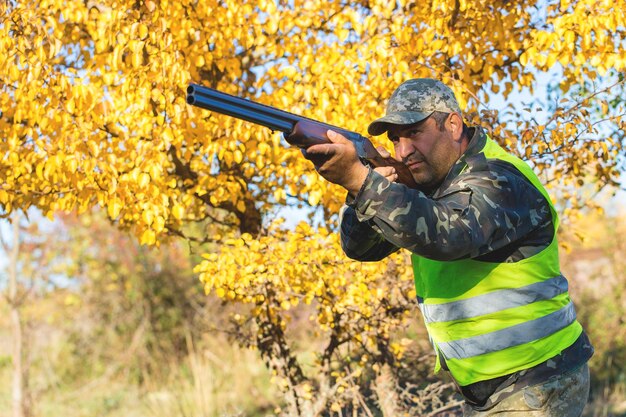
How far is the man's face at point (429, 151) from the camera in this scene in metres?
2.49

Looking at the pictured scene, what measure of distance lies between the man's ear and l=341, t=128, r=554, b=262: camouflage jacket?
52 mm

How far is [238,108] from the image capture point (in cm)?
232

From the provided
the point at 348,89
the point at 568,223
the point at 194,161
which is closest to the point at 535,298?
the point at 348,89

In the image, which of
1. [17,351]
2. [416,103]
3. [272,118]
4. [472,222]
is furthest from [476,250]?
[17,351]

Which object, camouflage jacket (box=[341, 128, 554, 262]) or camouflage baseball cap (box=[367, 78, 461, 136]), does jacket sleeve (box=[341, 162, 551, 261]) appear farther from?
camouflage baseball cap (box=[367, 78, 461, 136])

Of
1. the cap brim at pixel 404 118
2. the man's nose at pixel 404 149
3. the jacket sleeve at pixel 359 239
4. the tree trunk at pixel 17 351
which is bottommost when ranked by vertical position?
the jacket sleeve at pixel 359 239

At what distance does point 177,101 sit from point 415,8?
4.82ft

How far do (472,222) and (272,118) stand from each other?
688mm

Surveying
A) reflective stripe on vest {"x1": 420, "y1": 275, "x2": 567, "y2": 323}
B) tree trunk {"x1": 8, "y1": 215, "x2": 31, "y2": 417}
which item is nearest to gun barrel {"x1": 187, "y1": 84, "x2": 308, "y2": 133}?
reflective stripe on vest {"x1": 420, "y1": 275, "x2": 567, "y2": 323}

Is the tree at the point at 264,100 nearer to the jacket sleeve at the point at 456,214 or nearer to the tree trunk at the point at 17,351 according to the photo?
the jacket sleeve at the point at 456,214

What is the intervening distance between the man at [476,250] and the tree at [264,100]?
5.70 ft

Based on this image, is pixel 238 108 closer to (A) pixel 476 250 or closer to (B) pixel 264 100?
(A) pixel 476 250

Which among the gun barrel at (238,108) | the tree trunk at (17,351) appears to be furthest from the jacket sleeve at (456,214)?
the tree trunk at (17,351)

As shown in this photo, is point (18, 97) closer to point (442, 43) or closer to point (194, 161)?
point (194, 161)
